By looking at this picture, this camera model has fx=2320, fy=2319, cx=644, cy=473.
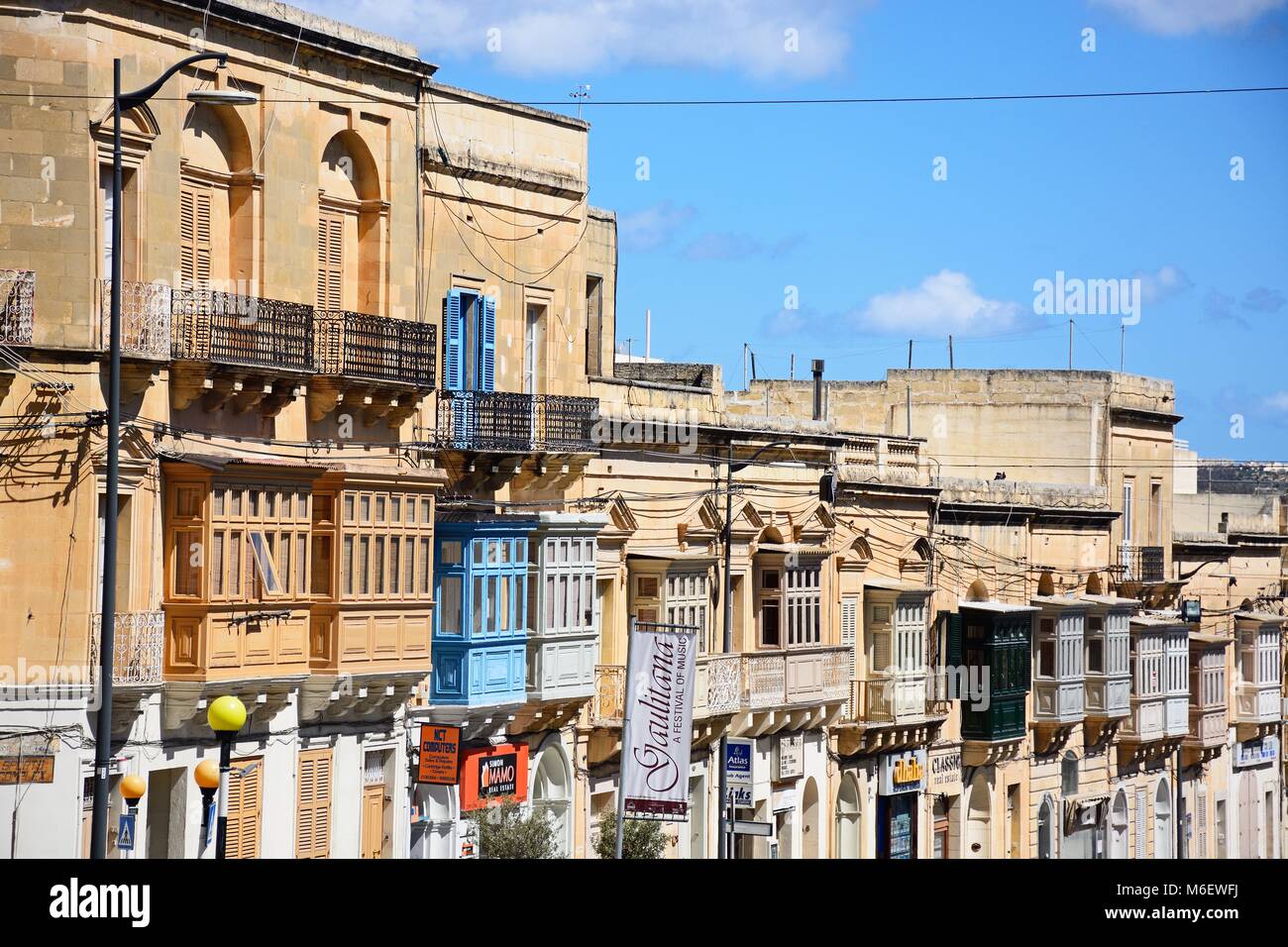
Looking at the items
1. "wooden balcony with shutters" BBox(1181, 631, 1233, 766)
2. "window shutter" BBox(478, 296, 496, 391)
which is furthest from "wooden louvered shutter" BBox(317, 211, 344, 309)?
"wooden balcony with shutters" BBox(1181, 631, 1233, 766)

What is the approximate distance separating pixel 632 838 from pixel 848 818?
438 inches

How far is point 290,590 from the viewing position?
2797cm

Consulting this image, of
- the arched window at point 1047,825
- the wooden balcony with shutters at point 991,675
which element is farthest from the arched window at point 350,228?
the arched window at point 1047,825

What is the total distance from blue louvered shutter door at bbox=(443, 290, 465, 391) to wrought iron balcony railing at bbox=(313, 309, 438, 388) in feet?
5.18

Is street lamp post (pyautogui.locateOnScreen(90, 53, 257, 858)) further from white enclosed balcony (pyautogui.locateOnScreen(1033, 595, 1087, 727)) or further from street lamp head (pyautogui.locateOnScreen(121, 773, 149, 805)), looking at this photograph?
white enclosed balcony (pyautogui.locateOnScreen(1033, 595, 1087, 727))

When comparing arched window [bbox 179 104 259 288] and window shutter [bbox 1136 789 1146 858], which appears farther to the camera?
window shutter [bbox 1136 789 1146 858]

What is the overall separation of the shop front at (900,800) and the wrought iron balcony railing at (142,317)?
75.8 ft

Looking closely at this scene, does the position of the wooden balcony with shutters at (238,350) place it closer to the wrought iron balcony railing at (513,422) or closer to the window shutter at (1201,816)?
the wrought iron balcony railing at (513,422)

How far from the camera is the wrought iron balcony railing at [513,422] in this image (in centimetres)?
3194

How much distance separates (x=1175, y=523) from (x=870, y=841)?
29.3 meters

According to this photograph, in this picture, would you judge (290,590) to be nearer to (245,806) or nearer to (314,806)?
(245,806)

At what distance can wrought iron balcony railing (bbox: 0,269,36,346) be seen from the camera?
964 inches

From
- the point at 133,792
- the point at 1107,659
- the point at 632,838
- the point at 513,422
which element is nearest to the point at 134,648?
the point at 133,792

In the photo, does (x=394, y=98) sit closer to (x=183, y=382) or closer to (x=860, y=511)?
(x=183, y=382)
